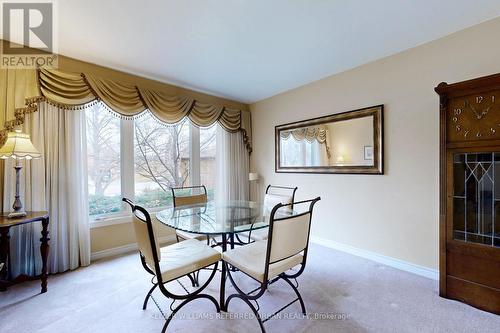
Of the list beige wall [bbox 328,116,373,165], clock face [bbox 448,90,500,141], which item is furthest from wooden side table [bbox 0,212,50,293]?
clock face [bbox 448,90,500,141]

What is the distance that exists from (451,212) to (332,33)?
6.71 ft

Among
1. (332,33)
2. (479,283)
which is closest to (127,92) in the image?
(332,33)

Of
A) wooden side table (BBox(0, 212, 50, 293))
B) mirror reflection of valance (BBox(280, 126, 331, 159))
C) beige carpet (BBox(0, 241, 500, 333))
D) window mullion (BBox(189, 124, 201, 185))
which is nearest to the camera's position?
beige carpet (BBox(0, 241, 500, 333))

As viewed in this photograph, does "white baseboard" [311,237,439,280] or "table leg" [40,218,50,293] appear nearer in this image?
"table leg" [40,218,50,293]

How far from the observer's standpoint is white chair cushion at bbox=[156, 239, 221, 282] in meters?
1.63

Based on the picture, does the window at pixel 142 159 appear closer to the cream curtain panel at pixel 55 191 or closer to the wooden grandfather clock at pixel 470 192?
the cream curtain panel at pixel 55 191

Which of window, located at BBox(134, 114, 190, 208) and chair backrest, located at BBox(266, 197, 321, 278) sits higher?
window, located at BBox(134, 114, 190, 208)

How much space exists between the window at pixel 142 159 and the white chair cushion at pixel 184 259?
1673mm

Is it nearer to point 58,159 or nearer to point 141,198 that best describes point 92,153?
point 58,159

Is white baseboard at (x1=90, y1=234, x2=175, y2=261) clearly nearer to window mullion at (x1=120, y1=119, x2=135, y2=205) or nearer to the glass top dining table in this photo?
window mullion at (x1=120, y1=119, x2=135, y2=205)

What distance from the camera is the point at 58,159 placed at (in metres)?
2.62

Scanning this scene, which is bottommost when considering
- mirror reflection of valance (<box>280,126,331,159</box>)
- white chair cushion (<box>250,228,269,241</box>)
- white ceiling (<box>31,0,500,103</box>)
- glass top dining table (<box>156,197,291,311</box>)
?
white chair cushion (<box>250,228,269,241</box>)

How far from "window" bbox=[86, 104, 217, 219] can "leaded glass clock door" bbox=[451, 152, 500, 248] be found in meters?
3.37

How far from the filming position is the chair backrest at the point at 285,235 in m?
1.45
